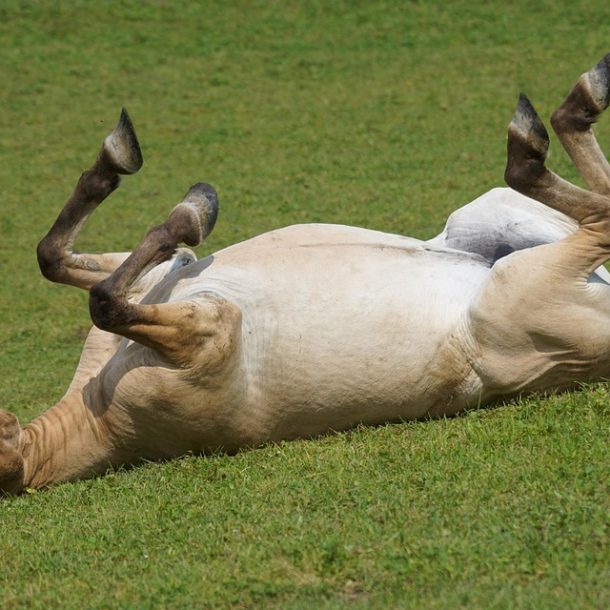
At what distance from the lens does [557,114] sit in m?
5.55

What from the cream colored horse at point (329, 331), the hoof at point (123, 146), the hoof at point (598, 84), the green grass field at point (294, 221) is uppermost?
the hoof at point (123, 146)

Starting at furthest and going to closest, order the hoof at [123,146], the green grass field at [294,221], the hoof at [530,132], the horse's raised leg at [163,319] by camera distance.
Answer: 1. the hoof at [123,146]
2. the hoof at [530,132]
3. the horse's raised leg at [163,319]
4. the green grass field at [294,221]

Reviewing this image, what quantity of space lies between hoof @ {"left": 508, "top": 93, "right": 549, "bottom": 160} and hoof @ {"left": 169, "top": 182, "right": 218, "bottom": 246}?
4.75 feet

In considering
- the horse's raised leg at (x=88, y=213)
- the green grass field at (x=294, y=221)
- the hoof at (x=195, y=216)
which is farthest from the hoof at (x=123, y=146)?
the green grass field at (x=294, y=221)

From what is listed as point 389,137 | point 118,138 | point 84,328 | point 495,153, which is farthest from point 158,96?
point 118,138

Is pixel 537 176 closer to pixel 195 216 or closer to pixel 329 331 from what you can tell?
pixel 329 331

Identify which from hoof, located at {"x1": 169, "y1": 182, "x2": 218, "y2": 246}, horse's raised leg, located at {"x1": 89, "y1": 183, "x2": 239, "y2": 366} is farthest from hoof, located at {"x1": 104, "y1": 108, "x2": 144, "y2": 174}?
horse's raised leg, located at {"x1": 89, "y1": 183, "x2": 239, "y2": 366}

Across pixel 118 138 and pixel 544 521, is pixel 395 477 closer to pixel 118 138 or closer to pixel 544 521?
pixel 544 521

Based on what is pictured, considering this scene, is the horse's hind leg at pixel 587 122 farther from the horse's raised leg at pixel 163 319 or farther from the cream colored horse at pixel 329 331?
the horse's raised leg at pixel 163 319

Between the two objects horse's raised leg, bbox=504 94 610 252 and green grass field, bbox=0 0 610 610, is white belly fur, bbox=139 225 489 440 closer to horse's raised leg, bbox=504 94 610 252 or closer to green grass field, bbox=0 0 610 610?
green grass field, bbox=0 0 610 610

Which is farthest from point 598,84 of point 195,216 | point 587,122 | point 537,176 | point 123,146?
point 123,146

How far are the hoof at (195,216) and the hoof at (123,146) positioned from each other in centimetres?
31

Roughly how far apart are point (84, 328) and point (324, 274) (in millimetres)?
4928

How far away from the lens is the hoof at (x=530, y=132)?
539 centimetres
